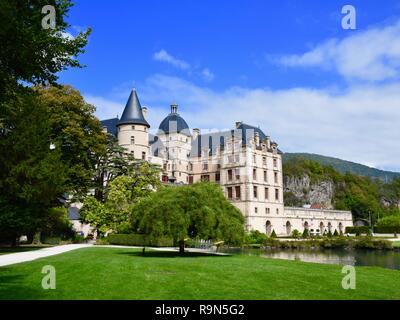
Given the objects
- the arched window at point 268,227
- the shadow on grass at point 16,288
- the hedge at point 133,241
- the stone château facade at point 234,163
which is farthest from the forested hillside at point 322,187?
the shadow on grass at point 16,288

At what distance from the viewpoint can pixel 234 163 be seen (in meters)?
62.1

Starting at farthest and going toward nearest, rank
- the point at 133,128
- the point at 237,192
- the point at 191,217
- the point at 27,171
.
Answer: the point at 237,192 < the point at 133,128 < the point at 27,171 < the point at 191,217

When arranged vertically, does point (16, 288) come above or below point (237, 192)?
below

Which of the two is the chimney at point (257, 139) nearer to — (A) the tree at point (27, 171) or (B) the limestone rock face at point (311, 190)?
(A) the tree at point (27, 171)

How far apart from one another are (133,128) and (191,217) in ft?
124

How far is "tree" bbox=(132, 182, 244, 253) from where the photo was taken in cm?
1939

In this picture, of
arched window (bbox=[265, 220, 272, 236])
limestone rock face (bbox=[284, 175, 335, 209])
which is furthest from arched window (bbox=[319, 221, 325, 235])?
limestone rock face (bbox=[284, 175, 335, 209])

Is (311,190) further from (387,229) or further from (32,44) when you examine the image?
(32,44)

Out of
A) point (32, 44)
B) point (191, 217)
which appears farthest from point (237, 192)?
point (32, 44)

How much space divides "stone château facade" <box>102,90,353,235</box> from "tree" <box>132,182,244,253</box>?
36.2 m
